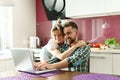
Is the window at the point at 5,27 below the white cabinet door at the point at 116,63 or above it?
above

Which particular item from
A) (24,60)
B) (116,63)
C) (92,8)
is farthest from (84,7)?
(24,60)

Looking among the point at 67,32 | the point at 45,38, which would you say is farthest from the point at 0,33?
the point at 67,32

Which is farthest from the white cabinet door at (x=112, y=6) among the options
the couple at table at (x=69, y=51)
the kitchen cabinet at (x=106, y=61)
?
the couple at table at (x=69, y=51)

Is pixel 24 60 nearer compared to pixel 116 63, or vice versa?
pixel 24 60

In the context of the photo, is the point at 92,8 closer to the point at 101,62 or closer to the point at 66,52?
the point at 101,62

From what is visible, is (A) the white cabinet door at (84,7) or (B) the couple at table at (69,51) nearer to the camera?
(B) the couple at table at (69,51)

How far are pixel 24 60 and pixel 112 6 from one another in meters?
1.93

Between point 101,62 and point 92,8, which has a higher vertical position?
point 92,8

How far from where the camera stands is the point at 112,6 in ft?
10.5

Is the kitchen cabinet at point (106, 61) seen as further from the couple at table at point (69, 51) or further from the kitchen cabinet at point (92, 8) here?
the couple at table at point (69, 51)

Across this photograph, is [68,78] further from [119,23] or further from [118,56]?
[119,23]

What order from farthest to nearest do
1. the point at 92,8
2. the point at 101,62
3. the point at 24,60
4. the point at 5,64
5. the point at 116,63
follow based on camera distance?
the point at 5,64, the point at 92,8, the point at 101,62, the point at 116,63, the point at 24,60

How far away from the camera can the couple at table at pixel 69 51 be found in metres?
1.83

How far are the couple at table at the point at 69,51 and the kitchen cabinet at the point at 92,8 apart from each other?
1.37 metres
